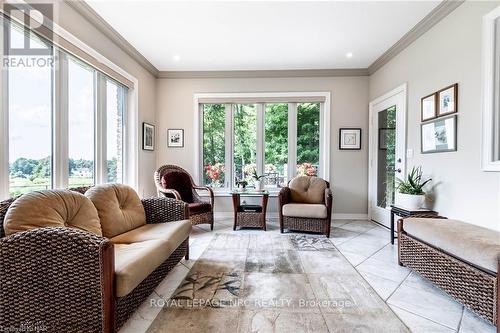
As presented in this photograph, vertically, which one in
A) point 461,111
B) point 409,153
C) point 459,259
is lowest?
point 459,259

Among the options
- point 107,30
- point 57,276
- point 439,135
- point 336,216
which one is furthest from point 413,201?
point 107,30

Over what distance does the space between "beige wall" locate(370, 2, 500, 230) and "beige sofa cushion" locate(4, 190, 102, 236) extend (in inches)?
128

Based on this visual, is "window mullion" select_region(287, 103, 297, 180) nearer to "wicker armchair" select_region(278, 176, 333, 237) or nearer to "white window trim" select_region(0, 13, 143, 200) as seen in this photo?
"wicker armchair" select_region(278, 176, 333, 237)

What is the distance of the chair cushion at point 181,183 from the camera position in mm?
4125

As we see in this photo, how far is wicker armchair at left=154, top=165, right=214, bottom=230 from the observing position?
3723 mm

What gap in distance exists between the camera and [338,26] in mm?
3148

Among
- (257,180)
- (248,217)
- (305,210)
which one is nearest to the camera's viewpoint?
(305,210)

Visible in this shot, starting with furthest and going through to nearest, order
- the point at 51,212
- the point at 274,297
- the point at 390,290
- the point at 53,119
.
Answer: the point at 53,119 → the point at 390,290 → the point at 274,297 → the point at 51,212

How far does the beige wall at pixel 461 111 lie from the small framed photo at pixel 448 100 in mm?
53

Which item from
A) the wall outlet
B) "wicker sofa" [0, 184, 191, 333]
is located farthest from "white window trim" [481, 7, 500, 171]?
"wicker sofa" [0, 184, 191, 333]

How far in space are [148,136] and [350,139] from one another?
3.54 metres

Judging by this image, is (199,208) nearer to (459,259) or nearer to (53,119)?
(53,119)

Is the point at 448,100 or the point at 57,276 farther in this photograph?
the point at 448,100

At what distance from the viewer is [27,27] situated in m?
2.17
